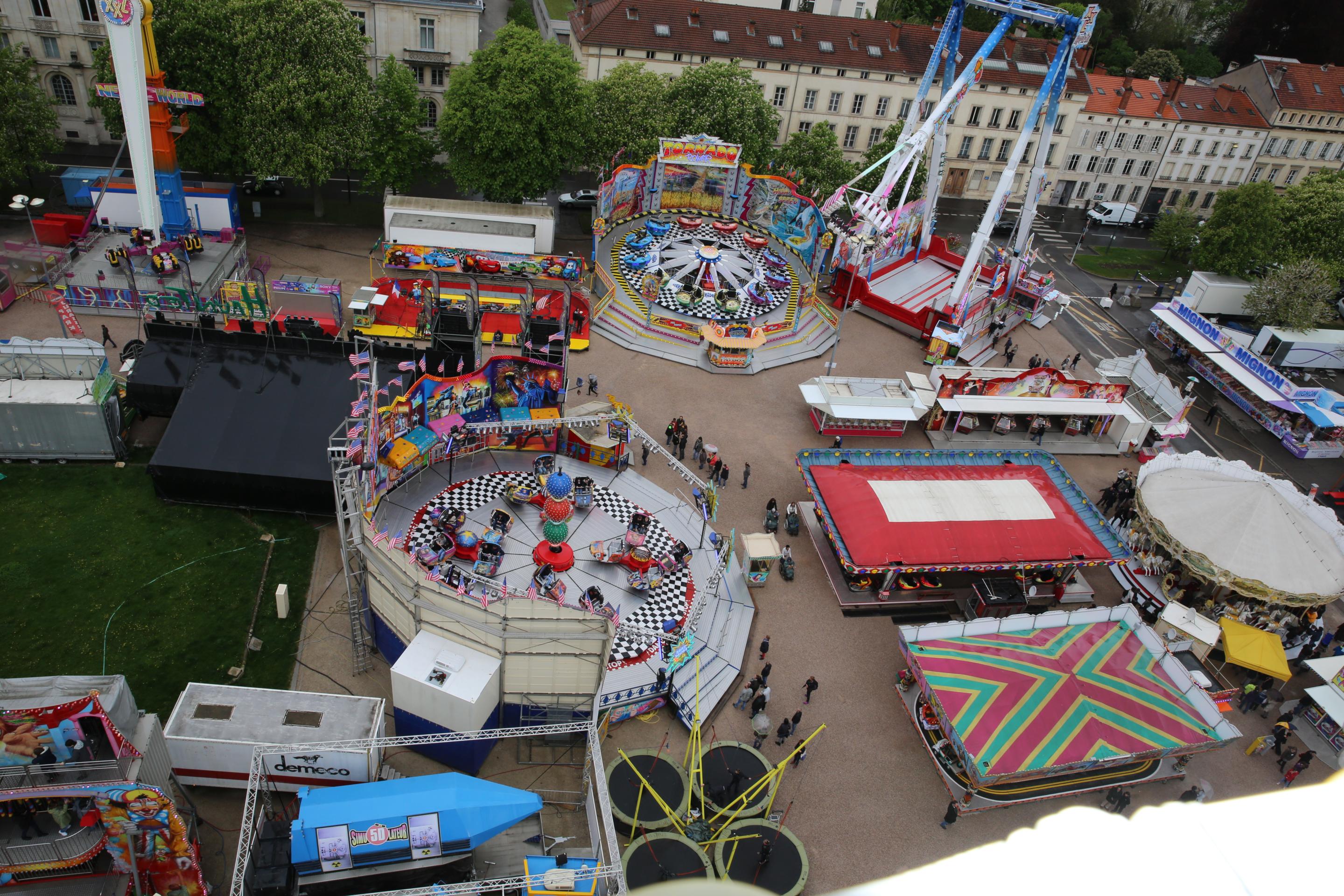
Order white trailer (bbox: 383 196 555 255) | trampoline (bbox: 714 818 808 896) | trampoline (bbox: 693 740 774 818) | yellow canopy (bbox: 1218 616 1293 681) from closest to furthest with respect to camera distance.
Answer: trampoline (bbox: 714 818 808 896), trampoline (bbox: 693 740 774 818), yellow canopy (bbox: 1218 616 1293 681), white trailer (bbox: 383 196 555 255)

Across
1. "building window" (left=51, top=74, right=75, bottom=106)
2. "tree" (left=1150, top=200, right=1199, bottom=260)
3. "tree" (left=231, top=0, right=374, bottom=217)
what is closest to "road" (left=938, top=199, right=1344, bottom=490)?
"tree" (left=1150, top=200, right=1199, bottom=260)

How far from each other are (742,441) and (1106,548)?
15.9m

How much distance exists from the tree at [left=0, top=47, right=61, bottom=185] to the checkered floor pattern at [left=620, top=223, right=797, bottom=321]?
31543 mm

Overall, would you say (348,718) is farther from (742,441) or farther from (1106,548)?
(1106,548)

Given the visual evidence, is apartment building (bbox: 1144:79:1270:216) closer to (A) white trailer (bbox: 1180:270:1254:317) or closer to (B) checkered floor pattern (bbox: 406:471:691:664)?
(A) white trailer (bbox: 1180:270:1254:317)

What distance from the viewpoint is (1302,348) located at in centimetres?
5359

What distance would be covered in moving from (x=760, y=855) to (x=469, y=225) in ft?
122

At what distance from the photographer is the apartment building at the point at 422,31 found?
186 feet

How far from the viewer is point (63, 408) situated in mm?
34594

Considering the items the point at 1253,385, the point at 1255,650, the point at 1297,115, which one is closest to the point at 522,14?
the point at 1297,115

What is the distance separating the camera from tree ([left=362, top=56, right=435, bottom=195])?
5138 centimetres

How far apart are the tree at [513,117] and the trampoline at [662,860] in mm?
38360

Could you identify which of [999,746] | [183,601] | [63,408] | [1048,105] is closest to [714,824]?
[999,746]

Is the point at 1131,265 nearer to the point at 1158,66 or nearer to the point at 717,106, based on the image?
the point at 1158,66
